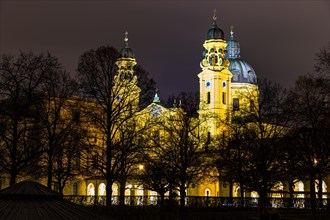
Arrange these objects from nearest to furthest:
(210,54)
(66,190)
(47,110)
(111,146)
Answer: (111,146) → (47,110) → (66,190) → (210,54)

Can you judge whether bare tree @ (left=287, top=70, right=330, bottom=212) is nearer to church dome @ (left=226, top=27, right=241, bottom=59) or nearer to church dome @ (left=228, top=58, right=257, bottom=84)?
church dome @ (left=228, top=58, right=257, bottom=84)

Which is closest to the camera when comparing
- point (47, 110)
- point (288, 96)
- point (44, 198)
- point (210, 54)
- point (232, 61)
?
point (44, 198)

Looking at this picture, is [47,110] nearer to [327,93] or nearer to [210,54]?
[327,93]

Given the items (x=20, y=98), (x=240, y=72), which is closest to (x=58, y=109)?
(x=20, y=98)

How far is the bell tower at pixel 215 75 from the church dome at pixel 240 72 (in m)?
13.5

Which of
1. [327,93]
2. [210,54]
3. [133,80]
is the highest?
[210,54]

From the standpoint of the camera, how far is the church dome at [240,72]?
411 ft

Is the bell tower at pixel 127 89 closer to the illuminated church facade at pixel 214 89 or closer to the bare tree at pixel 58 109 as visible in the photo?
the bare tree at pixel 58 109

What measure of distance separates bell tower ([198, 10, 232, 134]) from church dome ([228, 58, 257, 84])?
44.2 ft

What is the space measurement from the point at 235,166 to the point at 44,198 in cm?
4909

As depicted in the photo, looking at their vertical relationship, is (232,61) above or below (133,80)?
above

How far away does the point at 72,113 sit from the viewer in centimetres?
4544

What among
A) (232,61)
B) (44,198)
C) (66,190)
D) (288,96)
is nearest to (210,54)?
(232,61)

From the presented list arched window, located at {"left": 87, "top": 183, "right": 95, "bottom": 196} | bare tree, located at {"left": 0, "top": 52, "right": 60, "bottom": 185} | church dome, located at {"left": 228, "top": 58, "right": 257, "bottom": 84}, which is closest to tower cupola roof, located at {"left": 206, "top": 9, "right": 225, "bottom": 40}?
church dome, located at {"left": 228, "top": 58, "right": 257, "bottom": 84}
